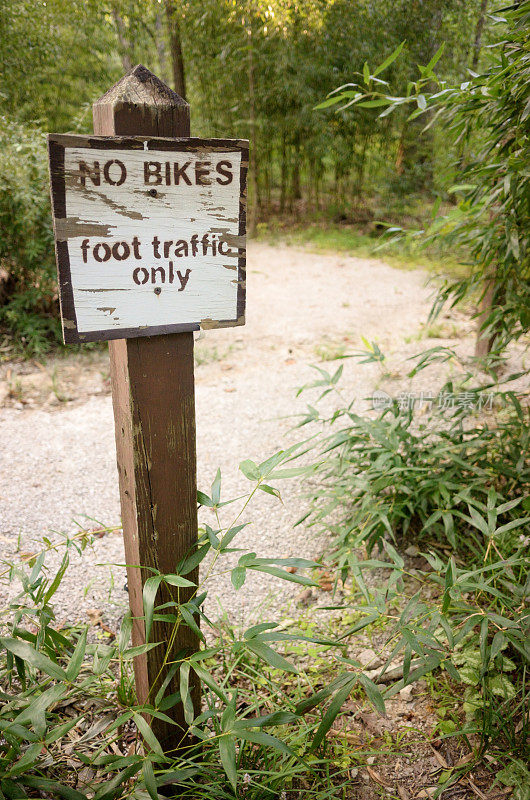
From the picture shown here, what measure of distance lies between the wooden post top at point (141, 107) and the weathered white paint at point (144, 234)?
60 mm

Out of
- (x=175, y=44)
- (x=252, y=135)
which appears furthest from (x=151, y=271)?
(x=252, y=135)

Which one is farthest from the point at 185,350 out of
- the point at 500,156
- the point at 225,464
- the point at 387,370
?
Answer: the point at 387,370

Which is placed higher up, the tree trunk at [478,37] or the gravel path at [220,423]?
the tree trunk at [478,37]

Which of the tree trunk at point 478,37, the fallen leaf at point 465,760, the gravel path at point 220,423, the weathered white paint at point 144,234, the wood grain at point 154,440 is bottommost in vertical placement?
the fallen leaf at point 465,760

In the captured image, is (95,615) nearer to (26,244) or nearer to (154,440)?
(154,440)

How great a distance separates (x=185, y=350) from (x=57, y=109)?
5608 mm

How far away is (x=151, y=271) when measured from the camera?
39.6 inches

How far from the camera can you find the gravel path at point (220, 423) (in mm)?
2043

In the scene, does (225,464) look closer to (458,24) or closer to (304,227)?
(458,24)

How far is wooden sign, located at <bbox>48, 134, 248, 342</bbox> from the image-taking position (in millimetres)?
918

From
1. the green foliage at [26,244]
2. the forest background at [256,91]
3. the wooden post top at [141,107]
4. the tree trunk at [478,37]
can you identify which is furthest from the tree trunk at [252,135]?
the wooden post top at [141,107]

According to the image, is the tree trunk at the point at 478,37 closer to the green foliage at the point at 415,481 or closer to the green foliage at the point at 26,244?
the green foliage at the point at 26,244

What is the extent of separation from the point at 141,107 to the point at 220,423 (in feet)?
7.28

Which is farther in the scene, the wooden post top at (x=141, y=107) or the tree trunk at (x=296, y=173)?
the tree trunk at (x=296, y=173)
